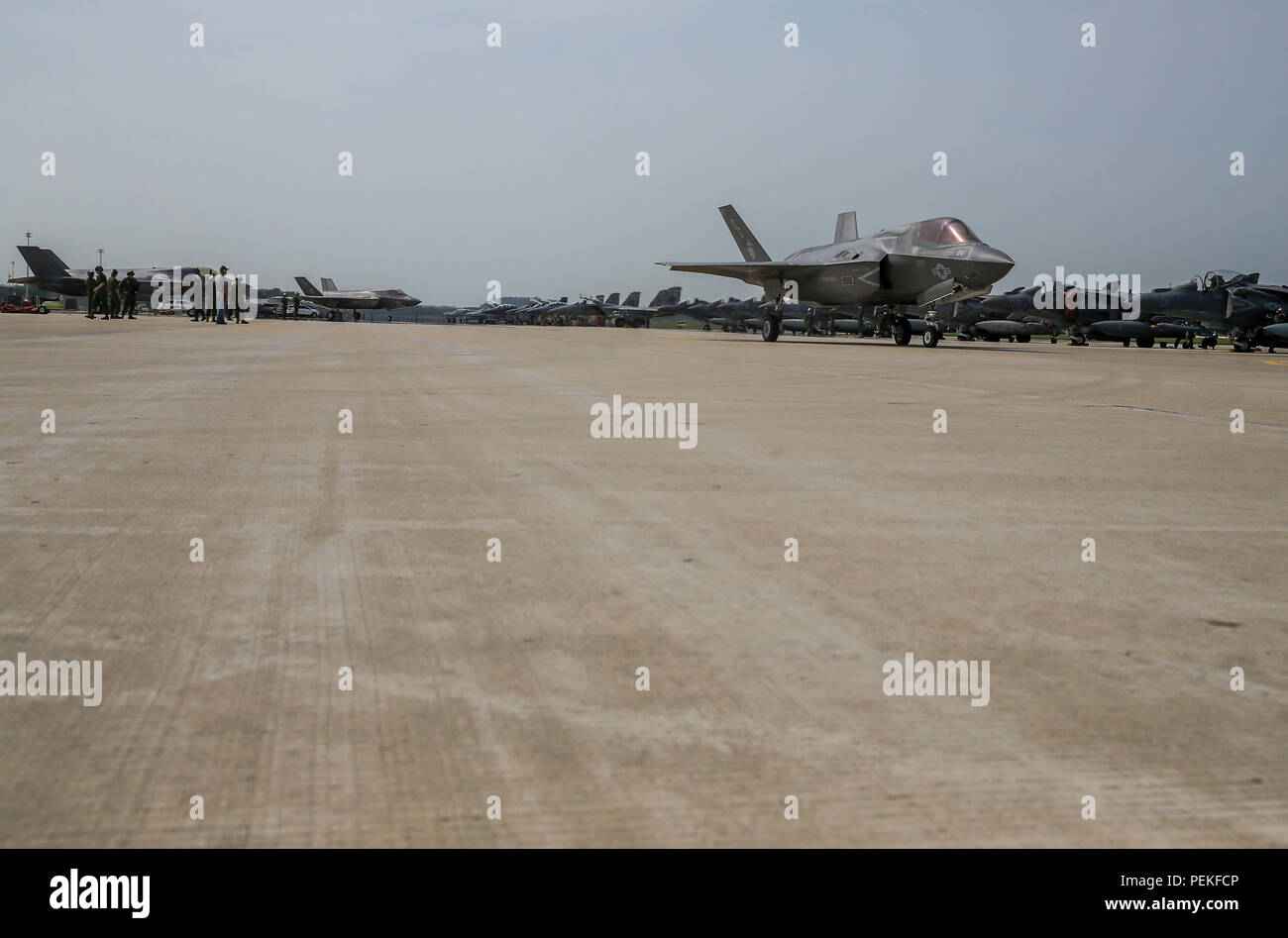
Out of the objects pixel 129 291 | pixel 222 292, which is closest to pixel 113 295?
pixel 129 291

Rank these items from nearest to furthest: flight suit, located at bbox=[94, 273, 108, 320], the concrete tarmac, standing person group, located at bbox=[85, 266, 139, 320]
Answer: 1. the concrete tarmac
2. standing person group, located at bbox=[85, 266, 139, 320]
3. flight suit, located at bbox=[94, 273, 108, 320]

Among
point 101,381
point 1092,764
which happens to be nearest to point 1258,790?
point 1092,764

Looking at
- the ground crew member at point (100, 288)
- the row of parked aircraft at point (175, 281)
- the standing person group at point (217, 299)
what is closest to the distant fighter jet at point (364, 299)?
the row of parked aircraft at point (175, 281)

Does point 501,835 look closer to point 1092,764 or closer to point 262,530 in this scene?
point 1092,764

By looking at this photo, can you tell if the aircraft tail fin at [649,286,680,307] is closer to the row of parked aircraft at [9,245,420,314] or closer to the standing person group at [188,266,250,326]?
the row of parked aircraft at [9,245,420,314]

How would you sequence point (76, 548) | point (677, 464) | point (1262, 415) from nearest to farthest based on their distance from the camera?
point (76, 548) < point (677, 464) < point (1262, 415)

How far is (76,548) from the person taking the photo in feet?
13.6

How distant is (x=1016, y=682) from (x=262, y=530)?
3105 millimetres

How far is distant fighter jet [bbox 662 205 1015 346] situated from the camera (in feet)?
86.9

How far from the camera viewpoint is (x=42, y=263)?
68.8 metres

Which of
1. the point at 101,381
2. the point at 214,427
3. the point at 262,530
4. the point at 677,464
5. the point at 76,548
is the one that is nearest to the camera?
the point at 76,548

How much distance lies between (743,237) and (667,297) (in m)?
A: 54.0

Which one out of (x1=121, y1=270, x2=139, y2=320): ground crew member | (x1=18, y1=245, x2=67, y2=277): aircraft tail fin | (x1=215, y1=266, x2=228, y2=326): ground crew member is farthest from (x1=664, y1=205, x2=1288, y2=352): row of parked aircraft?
(x1=18, y1=245, x2=67, y2=277): aircraft tail fin

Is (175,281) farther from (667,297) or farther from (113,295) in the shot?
(667,297)
